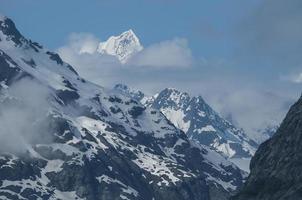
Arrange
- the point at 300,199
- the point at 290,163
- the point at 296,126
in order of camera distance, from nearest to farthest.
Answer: the point at 300,199 < the point at 290,163 < the point at 296,126

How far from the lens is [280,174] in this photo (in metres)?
185

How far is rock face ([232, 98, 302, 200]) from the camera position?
590 feet

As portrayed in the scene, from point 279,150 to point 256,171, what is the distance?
5.67 metres

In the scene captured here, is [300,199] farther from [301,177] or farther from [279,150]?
[279,150]

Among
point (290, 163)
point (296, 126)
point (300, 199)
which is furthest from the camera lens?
point (296, 126)

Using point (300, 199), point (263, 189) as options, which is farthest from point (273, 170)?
point (300, 199)

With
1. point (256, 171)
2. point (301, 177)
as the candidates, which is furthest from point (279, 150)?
point (301, 177)

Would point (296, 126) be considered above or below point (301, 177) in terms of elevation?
above

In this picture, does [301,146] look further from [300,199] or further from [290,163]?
[300,199]

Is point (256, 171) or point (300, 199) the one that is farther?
point (256, 171)

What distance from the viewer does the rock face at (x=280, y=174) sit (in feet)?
590

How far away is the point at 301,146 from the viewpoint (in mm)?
189375

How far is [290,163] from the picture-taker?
7308 inches

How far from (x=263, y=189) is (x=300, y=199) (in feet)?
56.9
